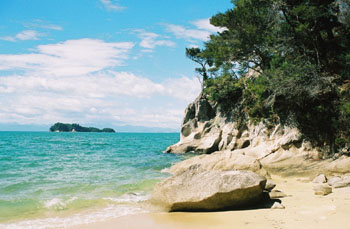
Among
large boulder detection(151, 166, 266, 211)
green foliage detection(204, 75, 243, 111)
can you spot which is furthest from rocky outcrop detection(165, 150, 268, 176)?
green foliage detection(204, 75, 243, 111)

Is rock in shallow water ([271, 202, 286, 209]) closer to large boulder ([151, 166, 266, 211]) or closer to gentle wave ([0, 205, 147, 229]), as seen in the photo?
large boulder ([151, 166, 266, 211])

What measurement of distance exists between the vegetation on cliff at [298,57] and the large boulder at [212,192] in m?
8.48

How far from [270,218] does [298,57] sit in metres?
13.1

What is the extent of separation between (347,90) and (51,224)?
15029 mm

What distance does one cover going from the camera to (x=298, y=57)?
17.8 meters

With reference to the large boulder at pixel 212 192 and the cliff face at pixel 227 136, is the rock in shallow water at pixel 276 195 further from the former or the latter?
the cliff face at pixel 227 136

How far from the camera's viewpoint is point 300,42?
17.8 meters

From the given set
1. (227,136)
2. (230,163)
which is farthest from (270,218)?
(227,136)

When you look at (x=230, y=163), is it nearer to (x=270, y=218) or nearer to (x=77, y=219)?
(x=270, y=218)

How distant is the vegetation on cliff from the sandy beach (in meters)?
7.54

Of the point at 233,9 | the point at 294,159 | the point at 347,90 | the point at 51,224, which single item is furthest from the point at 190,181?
the point at 233,9

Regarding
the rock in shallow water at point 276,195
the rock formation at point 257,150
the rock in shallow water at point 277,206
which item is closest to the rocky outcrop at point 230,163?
the rock formation at point 257,150

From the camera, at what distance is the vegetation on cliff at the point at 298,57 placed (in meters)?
15.9

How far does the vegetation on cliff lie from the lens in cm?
1595
